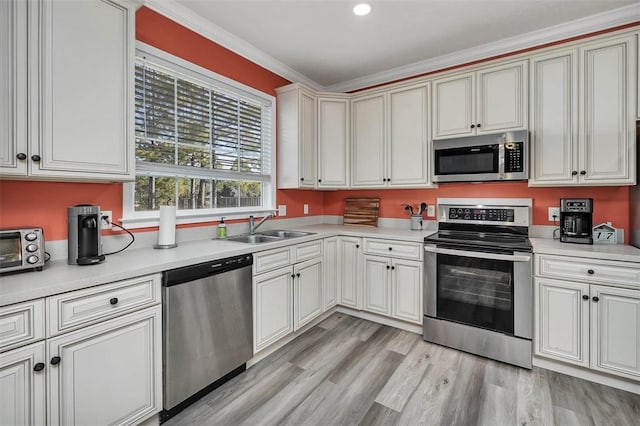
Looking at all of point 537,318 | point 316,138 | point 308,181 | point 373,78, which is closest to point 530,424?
point 537,318

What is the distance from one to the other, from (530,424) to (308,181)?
2620 millimetres

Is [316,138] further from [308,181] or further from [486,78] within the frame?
[486,78]

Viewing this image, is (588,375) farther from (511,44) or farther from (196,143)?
(196,143)

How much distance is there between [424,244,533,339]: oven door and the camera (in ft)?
7.50

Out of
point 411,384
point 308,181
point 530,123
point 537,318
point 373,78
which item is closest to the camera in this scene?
point 411,384

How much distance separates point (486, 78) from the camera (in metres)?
2.70

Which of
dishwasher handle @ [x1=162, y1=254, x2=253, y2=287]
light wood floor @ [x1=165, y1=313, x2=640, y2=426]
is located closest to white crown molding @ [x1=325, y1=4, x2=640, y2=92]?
dishwasher handle @ [x1=162, y1=254, x2=253, y2=287]

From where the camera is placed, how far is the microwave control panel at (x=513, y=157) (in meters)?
2.49

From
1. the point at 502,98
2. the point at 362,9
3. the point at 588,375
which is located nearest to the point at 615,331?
the point at 588,375

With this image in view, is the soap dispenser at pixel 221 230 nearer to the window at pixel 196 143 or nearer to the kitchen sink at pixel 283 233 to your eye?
the window at pixel 196 143

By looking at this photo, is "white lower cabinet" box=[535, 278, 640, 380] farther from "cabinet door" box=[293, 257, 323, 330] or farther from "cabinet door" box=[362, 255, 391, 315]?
"cabinet door" box=[293, 257, 323, 330]

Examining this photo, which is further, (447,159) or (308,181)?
(308,181)

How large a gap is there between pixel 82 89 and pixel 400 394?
8.57 feet

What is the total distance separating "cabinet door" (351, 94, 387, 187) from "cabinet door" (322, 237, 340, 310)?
0.83m
